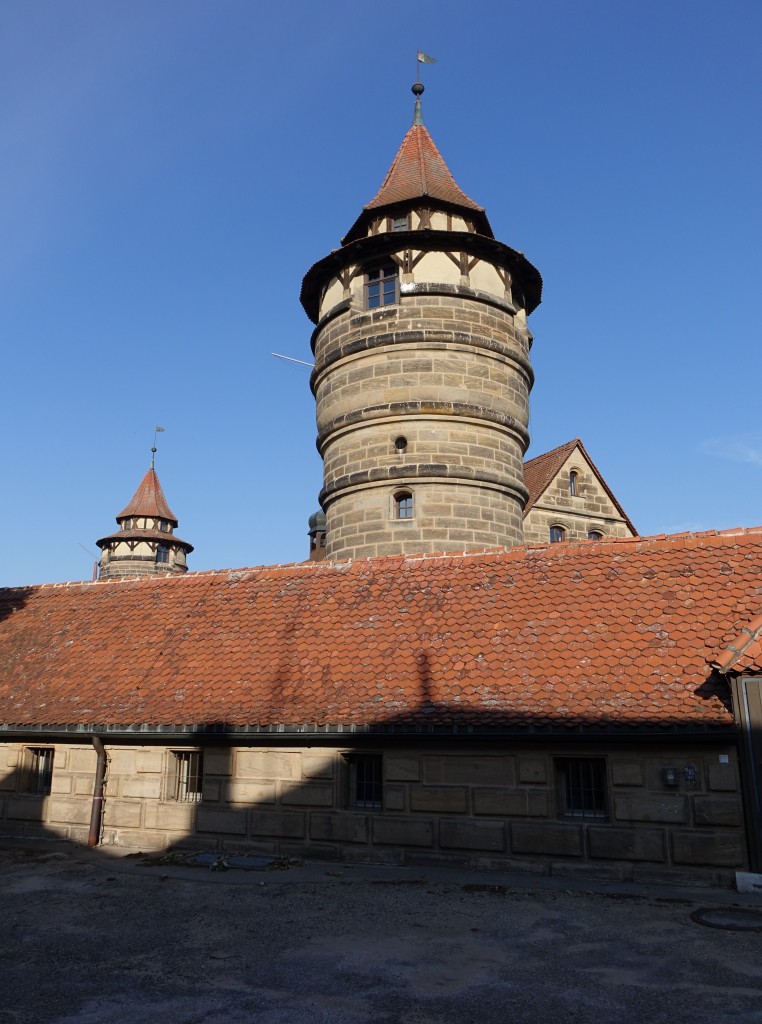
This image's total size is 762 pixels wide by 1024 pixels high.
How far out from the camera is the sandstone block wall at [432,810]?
949 centimetres

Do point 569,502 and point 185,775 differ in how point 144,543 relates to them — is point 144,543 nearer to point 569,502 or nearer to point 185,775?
point 569,502

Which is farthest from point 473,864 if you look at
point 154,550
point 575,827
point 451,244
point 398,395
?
point 154,550

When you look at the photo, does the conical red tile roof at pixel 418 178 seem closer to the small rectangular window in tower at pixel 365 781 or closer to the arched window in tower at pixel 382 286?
the arched window in tower at pixel 382 286

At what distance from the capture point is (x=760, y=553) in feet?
38.4

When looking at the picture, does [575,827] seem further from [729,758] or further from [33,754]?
[33,754]

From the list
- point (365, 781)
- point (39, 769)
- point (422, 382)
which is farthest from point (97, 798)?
point (422, 382)

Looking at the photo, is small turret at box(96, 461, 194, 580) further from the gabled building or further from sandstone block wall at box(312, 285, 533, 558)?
sandstone block wall at box(312, 285, 533, 558)

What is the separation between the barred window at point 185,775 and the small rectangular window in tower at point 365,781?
2561mm

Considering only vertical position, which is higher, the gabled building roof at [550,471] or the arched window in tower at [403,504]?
the gabled building roof at [550,471]

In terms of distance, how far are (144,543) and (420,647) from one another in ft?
117

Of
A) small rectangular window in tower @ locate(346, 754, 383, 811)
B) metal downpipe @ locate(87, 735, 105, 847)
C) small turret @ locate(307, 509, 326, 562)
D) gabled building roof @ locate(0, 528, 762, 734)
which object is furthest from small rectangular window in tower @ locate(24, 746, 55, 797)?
small turret @ locate(307, 509, 326, 562)

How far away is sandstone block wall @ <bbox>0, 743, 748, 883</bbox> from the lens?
31.1 ft

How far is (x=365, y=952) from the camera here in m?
7.16

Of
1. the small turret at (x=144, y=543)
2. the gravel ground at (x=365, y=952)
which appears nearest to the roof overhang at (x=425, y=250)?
the gravel ground at (x=365, y=952)
